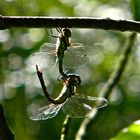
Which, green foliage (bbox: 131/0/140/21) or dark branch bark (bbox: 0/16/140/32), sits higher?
green foliage (bbox: 131/0/140/21)

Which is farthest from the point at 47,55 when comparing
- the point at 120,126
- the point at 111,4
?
the point at 120,126

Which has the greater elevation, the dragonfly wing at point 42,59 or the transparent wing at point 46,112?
the dragonfly wing at point 42,59

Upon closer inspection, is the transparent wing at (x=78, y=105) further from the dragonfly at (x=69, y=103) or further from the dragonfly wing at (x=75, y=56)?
the dragonfly wing at (x=75, y=56)

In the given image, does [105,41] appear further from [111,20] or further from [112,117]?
[111,20]

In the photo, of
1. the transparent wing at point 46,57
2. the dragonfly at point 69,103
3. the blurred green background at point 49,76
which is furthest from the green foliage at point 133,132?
the blurred green background at point 49,76

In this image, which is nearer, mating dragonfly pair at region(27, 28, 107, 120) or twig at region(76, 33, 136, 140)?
mating dragonfly pair at region(27, 28, 107, 120)

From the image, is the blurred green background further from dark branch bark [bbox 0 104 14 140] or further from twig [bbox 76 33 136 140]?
dark branch bark [bbox 0 104 14 140]

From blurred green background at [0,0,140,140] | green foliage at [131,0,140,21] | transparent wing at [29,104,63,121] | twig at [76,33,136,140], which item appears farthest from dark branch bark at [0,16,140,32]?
blurred green background at [0,0,140,140]

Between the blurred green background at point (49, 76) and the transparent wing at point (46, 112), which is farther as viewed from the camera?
the blurred green background at point (49, 76)
